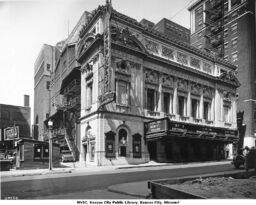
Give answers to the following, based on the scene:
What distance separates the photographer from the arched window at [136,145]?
2715cm

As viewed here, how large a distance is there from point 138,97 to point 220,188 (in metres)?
20.7

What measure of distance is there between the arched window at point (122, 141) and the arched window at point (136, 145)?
0.98 meters

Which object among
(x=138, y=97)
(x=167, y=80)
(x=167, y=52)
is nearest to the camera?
(x=138, y=97)

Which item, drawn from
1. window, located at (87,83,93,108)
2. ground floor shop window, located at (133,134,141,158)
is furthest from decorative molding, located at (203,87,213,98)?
window, located at (87,83,93,108)

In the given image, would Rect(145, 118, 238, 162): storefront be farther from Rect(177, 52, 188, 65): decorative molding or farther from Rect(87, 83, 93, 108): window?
Rect(177, 52, 188, 65): decorative molding

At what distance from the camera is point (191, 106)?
34281 millimetres

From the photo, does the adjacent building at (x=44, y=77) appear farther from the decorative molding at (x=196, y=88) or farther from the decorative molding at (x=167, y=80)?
the decorative molding at (x=196, y=88)

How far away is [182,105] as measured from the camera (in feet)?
109

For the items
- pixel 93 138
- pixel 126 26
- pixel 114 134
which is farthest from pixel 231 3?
pixel 93 138

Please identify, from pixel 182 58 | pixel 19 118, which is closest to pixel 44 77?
pixel 19 118

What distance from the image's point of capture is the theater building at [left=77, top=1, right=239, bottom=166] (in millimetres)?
25656

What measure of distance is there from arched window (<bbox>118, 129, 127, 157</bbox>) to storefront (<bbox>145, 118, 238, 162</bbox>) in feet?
7.92

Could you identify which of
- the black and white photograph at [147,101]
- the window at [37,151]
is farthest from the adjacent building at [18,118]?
the window at [37,151]

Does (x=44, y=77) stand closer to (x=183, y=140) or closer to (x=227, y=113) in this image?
(x=183, y=140)
